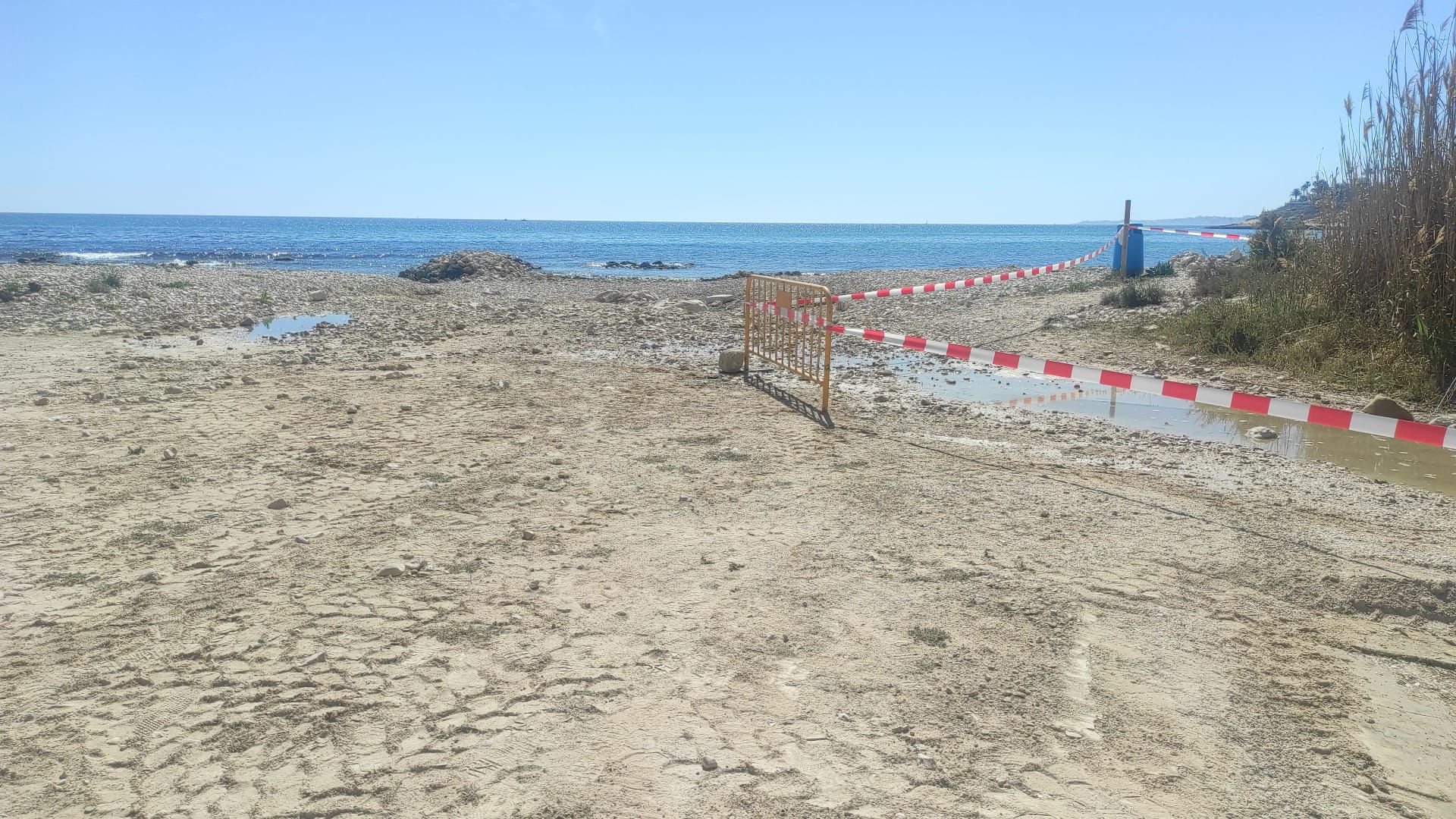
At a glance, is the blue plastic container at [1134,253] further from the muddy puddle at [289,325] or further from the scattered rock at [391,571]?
the scattered rock at [391,571]

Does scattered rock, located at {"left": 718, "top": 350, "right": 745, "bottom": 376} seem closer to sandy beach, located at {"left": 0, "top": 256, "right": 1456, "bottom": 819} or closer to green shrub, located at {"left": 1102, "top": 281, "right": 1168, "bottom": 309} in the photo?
sandy beach, located at {"left": 0, "top": 256, "right": 1456, "bottom": 819}

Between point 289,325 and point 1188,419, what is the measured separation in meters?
14.5

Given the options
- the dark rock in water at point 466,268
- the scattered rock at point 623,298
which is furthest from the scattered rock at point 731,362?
the dark rock in water at point 466,268

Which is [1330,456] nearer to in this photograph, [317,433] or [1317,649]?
[1317,649]

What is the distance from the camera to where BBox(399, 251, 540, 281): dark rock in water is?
30.5 m

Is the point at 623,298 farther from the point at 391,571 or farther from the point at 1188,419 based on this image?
the point at 391,571

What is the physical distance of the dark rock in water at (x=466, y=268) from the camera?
3048cm

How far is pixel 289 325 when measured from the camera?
16.5m

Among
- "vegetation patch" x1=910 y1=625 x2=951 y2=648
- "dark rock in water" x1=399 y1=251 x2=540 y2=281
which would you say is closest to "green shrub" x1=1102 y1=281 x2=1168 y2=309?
"vegetation patch" x1=910 y1=625 x2=951 y2=648

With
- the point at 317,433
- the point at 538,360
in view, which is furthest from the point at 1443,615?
the point at 538,360

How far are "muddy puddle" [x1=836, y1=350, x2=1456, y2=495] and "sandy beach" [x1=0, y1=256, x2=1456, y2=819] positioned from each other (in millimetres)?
459

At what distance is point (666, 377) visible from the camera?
1118 cm

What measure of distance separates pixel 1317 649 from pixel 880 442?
410 centimetres

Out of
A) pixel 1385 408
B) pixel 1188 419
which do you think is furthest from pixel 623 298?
pixel 1385 408
